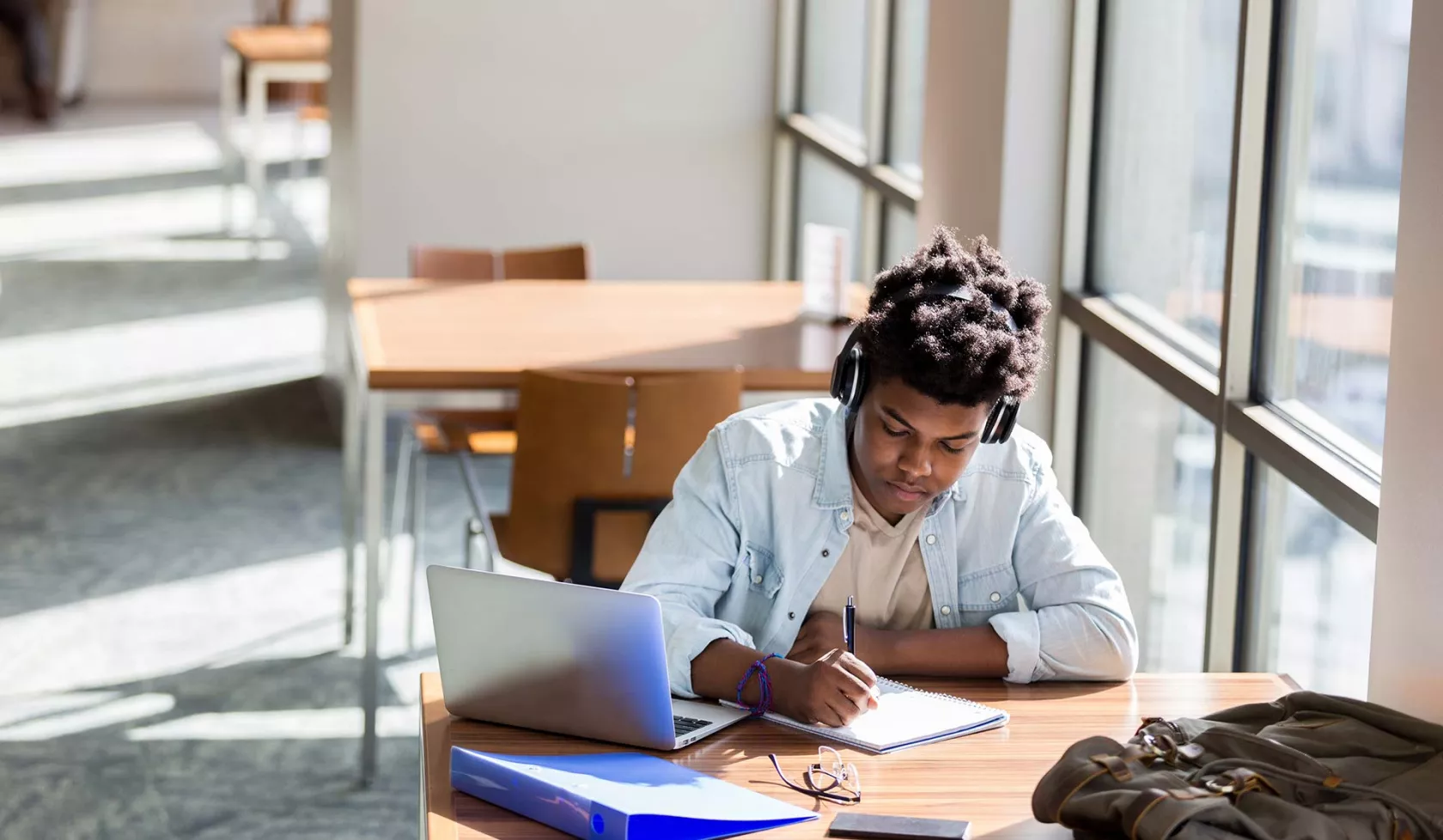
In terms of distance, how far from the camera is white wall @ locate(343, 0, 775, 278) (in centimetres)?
536

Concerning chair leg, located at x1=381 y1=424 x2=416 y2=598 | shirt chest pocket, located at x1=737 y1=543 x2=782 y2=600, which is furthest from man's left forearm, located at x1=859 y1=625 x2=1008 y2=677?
chair leg, located at x1=381 y1=424 x2=416 y2=598

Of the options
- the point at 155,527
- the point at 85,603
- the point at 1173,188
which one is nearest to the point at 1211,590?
the point at 1173,188

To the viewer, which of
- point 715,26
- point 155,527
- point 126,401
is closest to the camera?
point 155,527

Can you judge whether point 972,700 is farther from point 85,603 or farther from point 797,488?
point 85,603

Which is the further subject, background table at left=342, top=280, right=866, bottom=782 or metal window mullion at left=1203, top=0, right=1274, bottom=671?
background table at left=342, top=280, right=866, bottom=782

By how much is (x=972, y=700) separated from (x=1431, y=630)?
468mm

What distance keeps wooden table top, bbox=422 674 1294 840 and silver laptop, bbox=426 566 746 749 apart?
0.08 feet

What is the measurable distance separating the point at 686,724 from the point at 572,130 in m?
3.93

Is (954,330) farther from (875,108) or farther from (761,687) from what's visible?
(875,108)

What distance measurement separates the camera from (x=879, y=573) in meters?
2.04

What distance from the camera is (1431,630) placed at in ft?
5.63

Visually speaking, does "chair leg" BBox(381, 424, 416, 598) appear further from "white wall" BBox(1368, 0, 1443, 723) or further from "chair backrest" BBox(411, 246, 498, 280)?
"white wall" BBox(1368, 0, 1443, 723)

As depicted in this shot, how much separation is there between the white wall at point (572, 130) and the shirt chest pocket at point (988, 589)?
11.9ft

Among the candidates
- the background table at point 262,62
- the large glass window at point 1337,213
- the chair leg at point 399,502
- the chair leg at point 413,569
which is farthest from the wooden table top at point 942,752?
the background table at point 262,62
